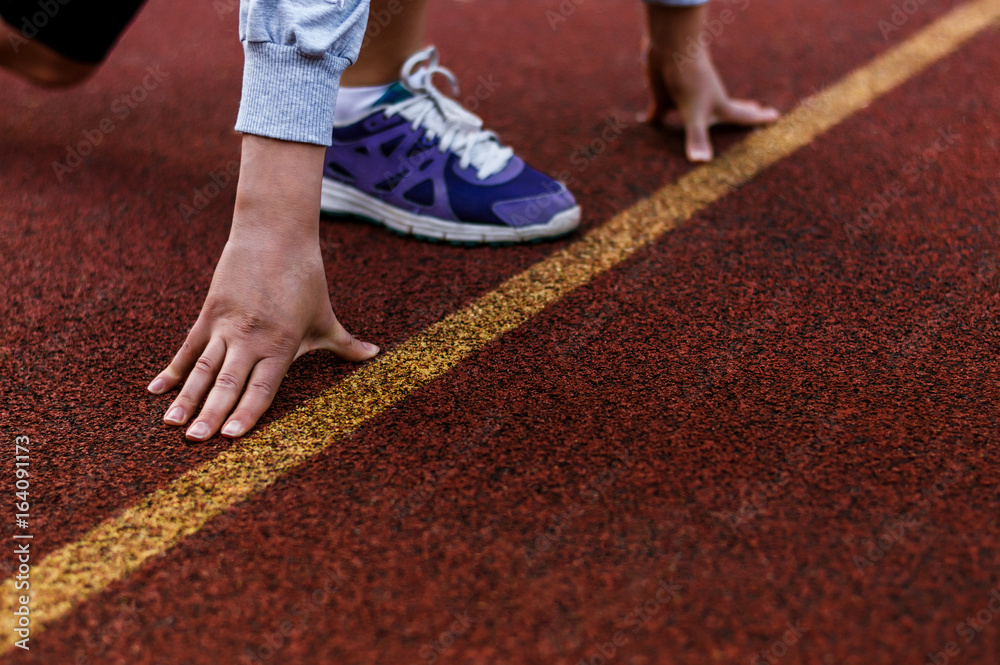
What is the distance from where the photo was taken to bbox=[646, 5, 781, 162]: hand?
6.50 feet

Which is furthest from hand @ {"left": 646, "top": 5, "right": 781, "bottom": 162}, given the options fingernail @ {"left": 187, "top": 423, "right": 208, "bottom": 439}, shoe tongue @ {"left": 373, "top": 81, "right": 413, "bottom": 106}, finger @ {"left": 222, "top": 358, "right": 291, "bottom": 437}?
fingernail @ {"left": 187, "top": 423, "right": 208, "bottom": 439}

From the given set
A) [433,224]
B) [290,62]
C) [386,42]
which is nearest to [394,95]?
[386,42]

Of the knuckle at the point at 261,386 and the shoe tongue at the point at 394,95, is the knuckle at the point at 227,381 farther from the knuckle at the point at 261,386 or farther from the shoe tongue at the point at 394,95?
the shoe tongue at the point at 394,95

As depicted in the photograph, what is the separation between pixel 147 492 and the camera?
1.13 m

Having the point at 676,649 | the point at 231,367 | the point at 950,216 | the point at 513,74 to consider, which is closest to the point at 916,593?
the point at 676,649

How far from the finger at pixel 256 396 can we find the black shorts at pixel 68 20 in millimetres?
1279

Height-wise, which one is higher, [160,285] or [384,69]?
[384,69]

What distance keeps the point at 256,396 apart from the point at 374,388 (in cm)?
18

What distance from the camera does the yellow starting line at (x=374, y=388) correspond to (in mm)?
1018

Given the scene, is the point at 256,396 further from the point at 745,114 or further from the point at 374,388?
the point at 745,114

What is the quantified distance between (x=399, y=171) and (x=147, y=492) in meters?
0.85

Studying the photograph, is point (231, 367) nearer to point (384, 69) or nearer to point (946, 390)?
point (384, 69)

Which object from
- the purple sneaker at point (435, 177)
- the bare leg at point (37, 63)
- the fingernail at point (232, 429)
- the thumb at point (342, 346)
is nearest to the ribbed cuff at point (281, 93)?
the thumb at point (342, 346)

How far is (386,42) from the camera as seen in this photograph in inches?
67.2
